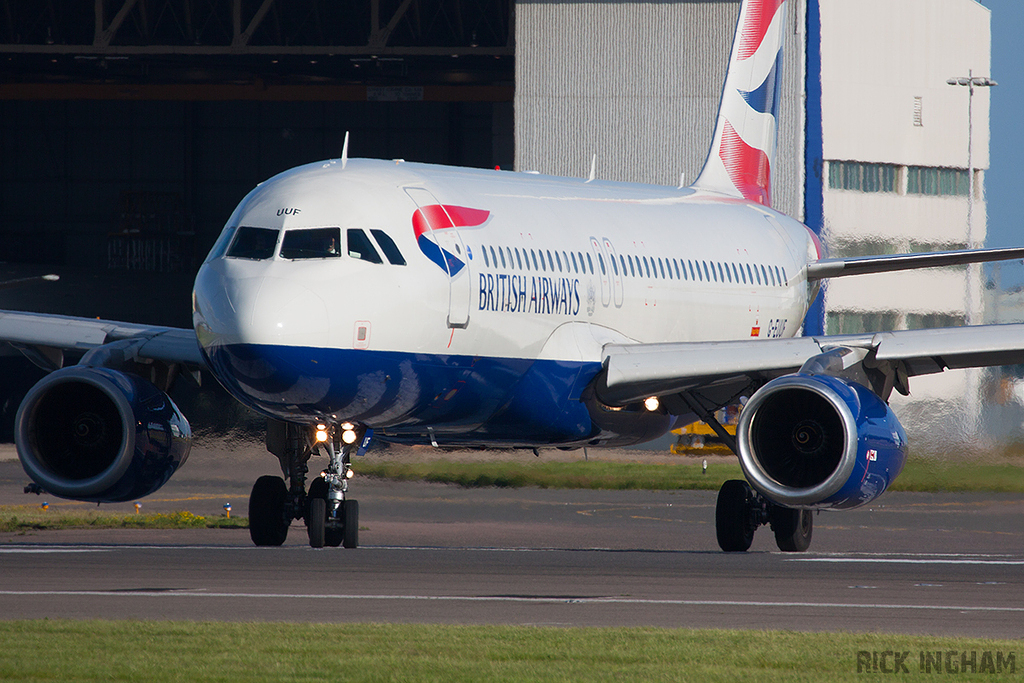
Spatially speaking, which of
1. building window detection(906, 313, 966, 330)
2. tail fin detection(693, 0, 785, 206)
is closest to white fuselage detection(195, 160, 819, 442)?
tail fin detection(693, 0, 785, 206)

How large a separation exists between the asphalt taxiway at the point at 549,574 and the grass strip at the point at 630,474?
0.66m

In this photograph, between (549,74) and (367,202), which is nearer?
(367,202)

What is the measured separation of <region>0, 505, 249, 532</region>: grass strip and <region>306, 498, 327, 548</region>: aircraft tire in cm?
672

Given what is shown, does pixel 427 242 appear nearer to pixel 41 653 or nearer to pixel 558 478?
pixel 41 653

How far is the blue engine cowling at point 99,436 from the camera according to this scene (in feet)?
61.7

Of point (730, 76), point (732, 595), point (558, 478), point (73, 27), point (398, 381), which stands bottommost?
point (558, 478)

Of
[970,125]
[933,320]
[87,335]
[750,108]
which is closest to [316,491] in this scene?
[87,335]

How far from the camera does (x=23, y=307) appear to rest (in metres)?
47.8

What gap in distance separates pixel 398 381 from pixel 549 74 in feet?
74.3

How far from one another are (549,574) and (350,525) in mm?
3096

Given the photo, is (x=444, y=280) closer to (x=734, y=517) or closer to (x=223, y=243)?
(x=223, y=243)

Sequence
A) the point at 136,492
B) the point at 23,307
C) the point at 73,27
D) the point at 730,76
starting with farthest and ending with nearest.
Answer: the point at 73,27
the point at 23,307
the point at 730,76
the point at 136,492

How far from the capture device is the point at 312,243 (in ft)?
54.4

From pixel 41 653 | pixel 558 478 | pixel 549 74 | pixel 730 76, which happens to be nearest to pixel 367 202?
pixel 41 653
